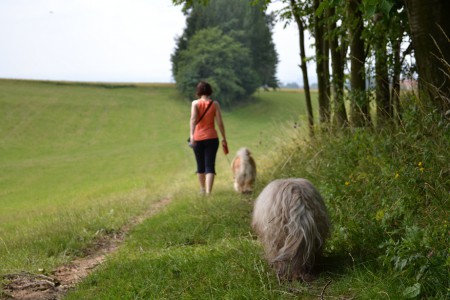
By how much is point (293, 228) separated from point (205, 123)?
5.50 metres

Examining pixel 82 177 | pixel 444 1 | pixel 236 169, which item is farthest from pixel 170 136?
pixel 444 1

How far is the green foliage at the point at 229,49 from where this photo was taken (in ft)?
192

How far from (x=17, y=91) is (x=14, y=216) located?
47.1 meters

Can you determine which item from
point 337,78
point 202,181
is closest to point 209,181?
point 202,181

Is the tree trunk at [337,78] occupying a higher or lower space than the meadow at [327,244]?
higher

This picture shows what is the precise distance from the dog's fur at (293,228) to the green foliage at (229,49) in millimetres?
53371

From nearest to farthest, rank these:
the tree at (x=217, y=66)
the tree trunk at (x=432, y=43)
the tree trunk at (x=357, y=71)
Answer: the tree trunk at (x=432, y=43)
the tree trunk at (x=357, y=71)
the tree at (x=217, y=66)

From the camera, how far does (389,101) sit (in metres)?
8.43

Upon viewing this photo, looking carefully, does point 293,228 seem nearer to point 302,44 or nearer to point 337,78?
point 337,78

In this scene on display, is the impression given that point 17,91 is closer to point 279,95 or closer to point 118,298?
point 279,95

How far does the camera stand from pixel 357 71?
8.91 metres

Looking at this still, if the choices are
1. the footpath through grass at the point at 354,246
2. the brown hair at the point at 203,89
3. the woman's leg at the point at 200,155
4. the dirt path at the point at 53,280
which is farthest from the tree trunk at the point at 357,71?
the dirt path at the point at 53,280

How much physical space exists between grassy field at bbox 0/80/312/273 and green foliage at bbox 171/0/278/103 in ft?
8.58

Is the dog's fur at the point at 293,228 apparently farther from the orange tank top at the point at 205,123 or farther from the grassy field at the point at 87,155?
the orange tank top at the point at 205,123
